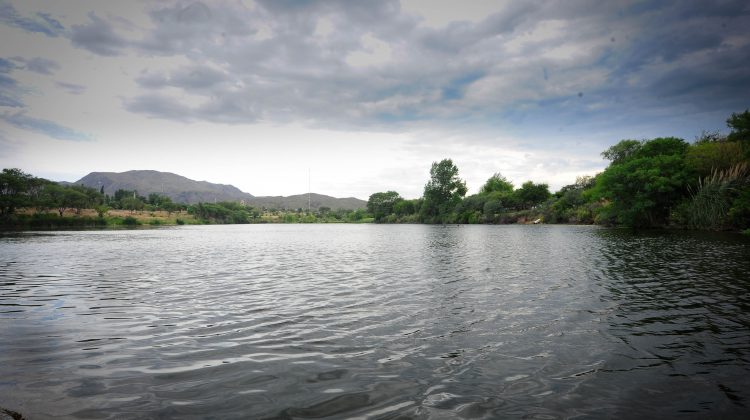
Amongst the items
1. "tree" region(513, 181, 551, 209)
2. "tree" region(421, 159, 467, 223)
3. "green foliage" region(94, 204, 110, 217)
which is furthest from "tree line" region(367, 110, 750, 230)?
"green foliage" region(94, 204, 110, 217)

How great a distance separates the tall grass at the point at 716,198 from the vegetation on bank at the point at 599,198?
0.33 ft

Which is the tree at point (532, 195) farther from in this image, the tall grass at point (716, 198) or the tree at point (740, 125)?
the tall grass at point (716, 198)

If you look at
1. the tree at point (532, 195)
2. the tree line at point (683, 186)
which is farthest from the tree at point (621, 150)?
the tree line at point (683, 186)

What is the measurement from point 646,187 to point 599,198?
36997mm

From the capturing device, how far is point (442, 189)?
150 meters

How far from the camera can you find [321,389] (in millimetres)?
6301

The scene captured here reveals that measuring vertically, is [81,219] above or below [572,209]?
below

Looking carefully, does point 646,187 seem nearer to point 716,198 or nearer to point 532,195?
point 716,198

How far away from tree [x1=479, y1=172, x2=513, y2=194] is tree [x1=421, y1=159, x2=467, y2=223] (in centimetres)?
2675

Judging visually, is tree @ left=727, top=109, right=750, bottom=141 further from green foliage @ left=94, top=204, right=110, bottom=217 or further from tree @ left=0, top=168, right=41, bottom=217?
green foliage @ left=94, top=204, right=110, bottom=217

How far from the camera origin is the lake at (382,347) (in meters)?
5.79

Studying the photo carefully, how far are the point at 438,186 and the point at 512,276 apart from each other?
133734 millimetres

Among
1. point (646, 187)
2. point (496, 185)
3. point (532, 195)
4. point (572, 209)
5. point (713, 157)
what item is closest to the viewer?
point (713, 157)

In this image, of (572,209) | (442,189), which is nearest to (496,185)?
(442,189)
